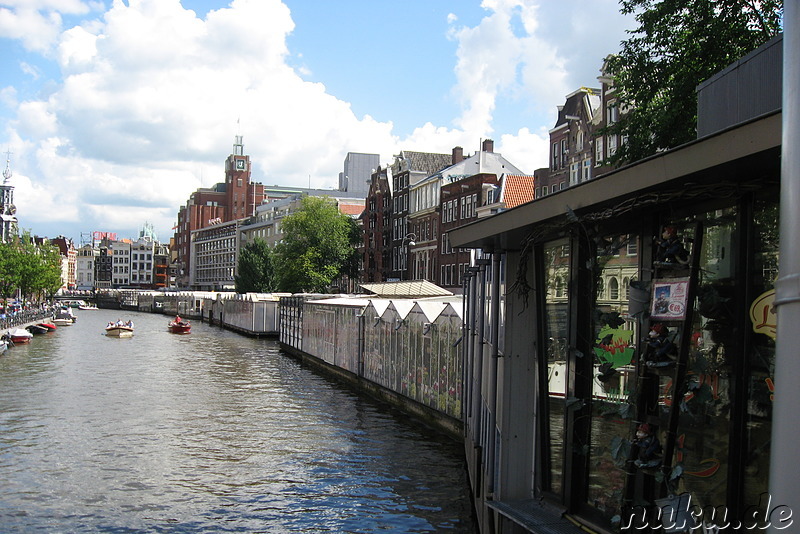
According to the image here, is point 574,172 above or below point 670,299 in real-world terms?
above

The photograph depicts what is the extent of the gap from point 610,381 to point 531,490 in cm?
227

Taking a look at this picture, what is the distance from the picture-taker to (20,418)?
2305 centimetres

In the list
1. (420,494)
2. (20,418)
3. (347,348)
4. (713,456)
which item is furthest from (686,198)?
(347,348)

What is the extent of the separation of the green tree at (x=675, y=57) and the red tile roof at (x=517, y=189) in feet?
99.3

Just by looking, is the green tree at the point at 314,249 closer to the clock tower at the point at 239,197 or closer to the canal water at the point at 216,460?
the canal water at the point at 216,460

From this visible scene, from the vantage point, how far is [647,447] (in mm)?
5676

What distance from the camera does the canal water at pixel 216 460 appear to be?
44.1 feet

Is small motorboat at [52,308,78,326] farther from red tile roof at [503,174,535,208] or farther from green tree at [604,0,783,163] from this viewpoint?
green tree at [604,0,783,163]

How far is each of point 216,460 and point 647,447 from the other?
13.8 metres

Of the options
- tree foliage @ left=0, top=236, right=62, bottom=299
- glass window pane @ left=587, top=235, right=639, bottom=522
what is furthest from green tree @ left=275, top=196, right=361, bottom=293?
glass window pane @ left=587, top=235, right=639, bottom=522

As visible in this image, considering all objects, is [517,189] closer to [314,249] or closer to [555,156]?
[555,156]

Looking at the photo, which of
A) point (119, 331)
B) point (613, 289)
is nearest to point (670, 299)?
point (613, 289)

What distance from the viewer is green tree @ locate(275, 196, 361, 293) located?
9356 cm

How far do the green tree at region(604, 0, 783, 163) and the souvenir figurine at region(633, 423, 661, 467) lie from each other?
21034 mm
